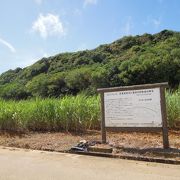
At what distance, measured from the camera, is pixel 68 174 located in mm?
7035

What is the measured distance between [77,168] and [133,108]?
102 inches

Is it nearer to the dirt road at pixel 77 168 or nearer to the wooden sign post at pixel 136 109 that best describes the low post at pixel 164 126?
the wooden sign post at pixel 136 109

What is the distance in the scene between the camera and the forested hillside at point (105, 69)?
1957 inches

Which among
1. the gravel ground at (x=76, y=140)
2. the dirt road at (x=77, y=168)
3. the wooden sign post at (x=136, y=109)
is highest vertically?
the wooden sign post at (x=136, y=109)

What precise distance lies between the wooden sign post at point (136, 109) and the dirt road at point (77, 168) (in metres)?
1.40

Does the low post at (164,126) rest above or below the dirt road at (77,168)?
above

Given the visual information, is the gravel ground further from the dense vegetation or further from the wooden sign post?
the dense vegetation

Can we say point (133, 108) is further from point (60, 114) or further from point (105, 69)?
point (105, 69)

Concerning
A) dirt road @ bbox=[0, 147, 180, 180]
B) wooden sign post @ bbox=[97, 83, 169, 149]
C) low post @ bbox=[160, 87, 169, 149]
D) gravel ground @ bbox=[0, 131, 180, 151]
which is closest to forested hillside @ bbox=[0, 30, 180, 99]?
gravel ground @ bbox=[0, 131, 180, 151]

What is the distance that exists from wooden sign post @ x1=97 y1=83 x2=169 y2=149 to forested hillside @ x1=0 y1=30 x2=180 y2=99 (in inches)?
1189

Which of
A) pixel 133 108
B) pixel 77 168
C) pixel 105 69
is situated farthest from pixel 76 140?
pixel 105 69

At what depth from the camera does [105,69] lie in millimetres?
54875

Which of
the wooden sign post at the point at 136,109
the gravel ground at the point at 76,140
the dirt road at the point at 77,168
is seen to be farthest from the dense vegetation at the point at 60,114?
the dirt road at the point at 77,168

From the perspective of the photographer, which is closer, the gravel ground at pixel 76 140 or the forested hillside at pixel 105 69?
the gravel ground at pixel 76 140
